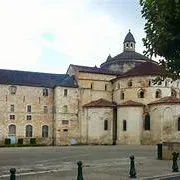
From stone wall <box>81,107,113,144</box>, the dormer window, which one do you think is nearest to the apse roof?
stone wall <box>81,107,113,144</box>

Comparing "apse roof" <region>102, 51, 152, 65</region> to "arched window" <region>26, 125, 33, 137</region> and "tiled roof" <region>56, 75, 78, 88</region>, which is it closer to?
"tiled roof" <region>56, 75, 78, 88</region>

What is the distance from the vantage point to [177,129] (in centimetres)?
6347

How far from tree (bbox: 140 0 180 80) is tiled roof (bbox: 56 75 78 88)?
53.7 m

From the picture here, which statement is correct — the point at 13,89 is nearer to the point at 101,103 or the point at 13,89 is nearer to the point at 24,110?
the point at 24,110

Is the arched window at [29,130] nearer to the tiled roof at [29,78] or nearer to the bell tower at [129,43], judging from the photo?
the tiled roof at [29,78]

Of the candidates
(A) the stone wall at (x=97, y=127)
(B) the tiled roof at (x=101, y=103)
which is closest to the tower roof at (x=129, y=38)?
(B) the tiled roof at (x=101, y=103)

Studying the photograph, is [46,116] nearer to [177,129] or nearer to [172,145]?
[177,129]

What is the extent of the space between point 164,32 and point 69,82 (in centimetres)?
5733

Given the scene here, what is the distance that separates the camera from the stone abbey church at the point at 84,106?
220 feet

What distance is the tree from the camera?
16016 mm

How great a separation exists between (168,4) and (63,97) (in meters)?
56.6

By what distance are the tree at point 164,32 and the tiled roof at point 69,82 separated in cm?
5368

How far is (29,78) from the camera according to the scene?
73438 millimetres

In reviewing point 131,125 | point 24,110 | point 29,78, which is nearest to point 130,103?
point 131,125
